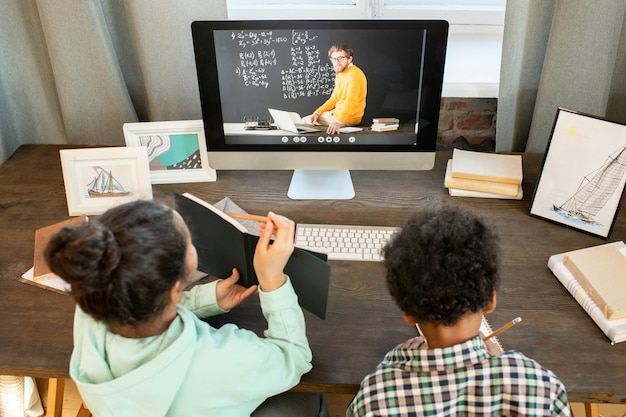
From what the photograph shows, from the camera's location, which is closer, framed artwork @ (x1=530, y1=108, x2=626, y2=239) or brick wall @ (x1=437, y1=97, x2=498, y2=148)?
framed artwork @ (x1=530, y1=108, x2=626, y2=239)

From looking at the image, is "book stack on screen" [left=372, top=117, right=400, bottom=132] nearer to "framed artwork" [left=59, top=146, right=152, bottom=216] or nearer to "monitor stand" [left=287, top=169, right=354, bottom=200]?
"monitor stand" [left=287, top=169, right=354, bottom=200]

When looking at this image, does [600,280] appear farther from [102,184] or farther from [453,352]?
[102,184]

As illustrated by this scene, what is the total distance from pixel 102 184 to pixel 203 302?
1.59 feet

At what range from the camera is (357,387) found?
1033 mm

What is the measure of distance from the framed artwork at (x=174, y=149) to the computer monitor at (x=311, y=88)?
118mm

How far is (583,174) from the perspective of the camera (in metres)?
1.32

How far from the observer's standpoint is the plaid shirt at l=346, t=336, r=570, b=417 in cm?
91

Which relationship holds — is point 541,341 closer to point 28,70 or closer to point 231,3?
point 231,3

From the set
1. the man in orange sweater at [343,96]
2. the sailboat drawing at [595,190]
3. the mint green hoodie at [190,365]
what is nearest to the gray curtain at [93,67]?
the man in orange sweater at [343,96]

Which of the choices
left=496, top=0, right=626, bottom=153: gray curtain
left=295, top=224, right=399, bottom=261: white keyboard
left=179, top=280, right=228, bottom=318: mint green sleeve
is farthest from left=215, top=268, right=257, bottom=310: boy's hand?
left=496, top=0, right=626, bottom=153: gray curtain

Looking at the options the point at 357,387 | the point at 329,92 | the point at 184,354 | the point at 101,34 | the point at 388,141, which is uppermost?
the point at 101,34

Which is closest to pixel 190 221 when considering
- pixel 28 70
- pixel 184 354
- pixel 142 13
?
pixel 184 354

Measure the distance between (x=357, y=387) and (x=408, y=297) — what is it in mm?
204

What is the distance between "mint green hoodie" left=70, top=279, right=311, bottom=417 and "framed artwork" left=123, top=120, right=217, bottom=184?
0.60 m
